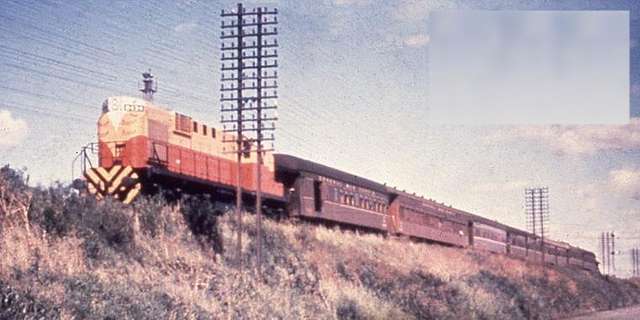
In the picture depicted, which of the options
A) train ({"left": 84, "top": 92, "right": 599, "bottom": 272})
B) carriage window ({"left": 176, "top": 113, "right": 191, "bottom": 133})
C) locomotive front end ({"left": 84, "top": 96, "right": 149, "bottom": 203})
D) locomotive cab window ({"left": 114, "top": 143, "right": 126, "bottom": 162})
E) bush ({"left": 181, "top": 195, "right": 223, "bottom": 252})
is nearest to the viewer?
bush ({"left": 181, "top": 195, "right": 223, "bottom": 252})

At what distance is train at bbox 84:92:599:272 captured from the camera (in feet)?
80.3

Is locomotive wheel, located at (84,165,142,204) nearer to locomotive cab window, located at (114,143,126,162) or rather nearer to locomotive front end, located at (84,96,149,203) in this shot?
locomotive front end, located at (84,96,149,203)

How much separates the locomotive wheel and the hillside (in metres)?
0.93

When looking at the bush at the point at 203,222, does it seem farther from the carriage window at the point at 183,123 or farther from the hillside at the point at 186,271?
the carriage window at the point at 183,123

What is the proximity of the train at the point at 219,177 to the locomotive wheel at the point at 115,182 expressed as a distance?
30 mm

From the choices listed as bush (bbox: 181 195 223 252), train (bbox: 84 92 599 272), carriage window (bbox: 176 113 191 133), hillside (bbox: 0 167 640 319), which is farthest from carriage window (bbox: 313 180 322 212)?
bush (bbox: 181 195 223 252)

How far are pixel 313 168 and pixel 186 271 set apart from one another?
17132 millimetres

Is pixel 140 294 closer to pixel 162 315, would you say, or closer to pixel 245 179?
pixel 162 315

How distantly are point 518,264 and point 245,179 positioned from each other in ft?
98.5

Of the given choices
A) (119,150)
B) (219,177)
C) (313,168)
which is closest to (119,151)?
(119,150)

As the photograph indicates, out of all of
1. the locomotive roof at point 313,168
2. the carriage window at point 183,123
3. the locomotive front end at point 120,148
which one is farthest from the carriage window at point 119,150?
the locomotive roof at point 313,168

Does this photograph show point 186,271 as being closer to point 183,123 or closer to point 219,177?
point 183,123

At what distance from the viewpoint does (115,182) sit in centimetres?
2305

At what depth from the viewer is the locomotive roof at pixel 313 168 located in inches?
1363
